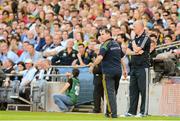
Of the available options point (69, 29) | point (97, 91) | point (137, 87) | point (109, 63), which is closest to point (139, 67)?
point (137, 87)

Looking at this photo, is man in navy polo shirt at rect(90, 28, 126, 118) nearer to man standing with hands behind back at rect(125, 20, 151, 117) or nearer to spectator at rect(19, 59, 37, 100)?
man standing with hands behind back at rect(125, 20, 151, 117)

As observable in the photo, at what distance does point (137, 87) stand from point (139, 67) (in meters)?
0.55

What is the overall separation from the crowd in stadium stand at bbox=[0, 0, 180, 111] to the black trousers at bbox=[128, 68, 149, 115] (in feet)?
5.33

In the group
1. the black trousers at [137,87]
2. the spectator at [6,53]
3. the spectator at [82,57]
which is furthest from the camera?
the spectator at [6,53]

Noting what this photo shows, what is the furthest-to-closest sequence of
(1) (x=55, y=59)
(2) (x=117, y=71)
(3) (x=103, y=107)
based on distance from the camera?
(1) (x=55, y=59) → (3) (x=103, y=107) → (2) (x=117, y=71)

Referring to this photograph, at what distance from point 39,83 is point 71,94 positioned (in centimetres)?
123

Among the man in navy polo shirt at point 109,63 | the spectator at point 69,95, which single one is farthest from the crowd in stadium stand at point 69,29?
the man in navy polo shirt at point 109,63

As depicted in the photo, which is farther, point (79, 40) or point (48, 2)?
point (48, 2)

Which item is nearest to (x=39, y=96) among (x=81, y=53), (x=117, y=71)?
(x=81, y=53)

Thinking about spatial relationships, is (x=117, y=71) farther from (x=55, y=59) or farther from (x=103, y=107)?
(x=55, y=59)

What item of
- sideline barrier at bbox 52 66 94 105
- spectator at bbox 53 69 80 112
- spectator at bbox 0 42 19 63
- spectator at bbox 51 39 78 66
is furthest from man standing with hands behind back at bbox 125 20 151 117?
spectator at bbox 0 42 19 63

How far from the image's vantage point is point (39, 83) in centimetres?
2302

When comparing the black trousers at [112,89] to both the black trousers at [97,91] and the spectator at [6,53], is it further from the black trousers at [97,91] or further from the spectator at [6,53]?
the spectator at [6,53]

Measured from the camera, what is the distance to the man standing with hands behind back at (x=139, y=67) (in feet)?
62.2
